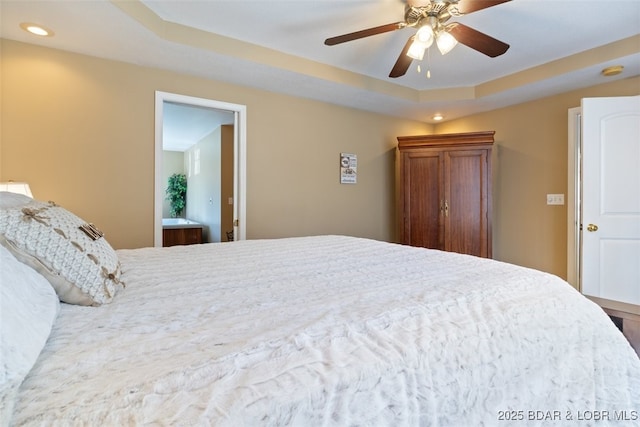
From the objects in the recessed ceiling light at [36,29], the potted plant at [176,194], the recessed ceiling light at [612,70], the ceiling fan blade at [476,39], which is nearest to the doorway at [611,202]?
the recessed ceiling light at [612,70]

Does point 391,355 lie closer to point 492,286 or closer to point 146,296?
point 492,286

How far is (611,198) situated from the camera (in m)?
2.64

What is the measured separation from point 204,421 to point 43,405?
10.0 inches

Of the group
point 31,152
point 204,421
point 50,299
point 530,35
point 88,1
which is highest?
point 530,35

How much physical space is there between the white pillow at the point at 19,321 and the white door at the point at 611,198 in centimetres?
367

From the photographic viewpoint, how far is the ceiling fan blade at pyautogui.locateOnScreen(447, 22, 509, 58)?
178cm

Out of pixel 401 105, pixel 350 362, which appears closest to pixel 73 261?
pixel 350 362

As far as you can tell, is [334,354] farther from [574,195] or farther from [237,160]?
[574,195]

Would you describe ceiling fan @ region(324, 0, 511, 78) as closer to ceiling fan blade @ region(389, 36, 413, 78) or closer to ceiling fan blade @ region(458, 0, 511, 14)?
ceiling fan blade @ region(458, 0, 511, 14)

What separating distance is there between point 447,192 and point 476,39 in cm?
191

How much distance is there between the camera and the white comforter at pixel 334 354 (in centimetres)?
51

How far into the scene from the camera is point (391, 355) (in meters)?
0.66

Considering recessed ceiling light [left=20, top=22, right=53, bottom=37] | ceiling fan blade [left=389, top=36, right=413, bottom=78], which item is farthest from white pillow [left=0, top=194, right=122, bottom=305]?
ceiling fan blade [left=389, top=36, right=413, bottom=78]

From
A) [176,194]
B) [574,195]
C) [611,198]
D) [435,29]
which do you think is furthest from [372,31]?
[176,194]
